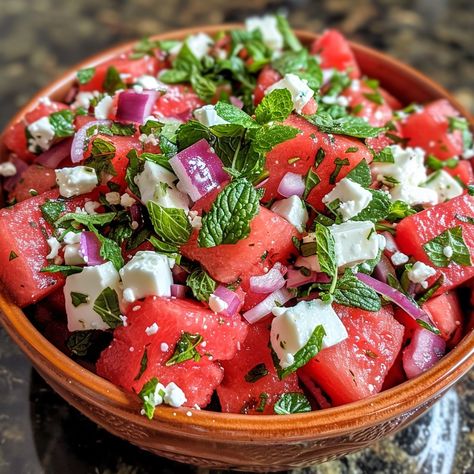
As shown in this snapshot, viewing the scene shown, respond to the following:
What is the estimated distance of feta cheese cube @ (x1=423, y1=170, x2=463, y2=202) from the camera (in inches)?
58.7

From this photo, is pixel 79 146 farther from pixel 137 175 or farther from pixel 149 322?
pixel 149 322

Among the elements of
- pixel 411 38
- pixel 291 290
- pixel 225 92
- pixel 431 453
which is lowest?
pixel 431 453

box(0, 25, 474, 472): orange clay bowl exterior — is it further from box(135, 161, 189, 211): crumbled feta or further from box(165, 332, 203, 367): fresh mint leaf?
box(135, 161, 189, 211): crumbled feta

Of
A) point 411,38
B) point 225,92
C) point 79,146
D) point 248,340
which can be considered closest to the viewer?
point 248,340

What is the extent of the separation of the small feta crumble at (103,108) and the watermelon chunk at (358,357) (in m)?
0.68

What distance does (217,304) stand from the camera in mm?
1181

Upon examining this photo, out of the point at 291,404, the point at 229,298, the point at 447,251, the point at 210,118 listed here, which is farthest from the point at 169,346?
the point at 447,251

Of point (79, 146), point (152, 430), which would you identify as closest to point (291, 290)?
point (152, 430)

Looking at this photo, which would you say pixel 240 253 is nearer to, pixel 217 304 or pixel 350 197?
pixel 217 304

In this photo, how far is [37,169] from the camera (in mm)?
1486

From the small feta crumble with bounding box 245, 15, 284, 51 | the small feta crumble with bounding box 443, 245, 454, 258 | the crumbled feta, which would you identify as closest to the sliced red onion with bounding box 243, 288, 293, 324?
the crumbled feta

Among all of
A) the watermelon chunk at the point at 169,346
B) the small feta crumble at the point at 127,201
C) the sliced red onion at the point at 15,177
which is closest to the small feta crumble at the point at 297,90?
the small feta crumble at the point at 127,201

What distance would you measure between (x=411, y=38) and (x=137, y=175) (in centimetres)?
194

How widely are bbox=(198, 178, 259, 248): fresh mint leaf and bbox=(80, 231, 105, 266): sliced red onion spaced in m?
0.21
